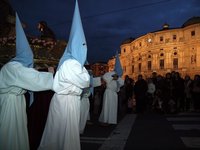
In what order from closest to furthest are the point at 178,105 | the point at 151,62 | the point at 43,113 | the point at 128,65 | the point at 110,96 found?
1. the point at 43,113
2. the point at 110,96
3. the point at 178,105
4. the point at 151,62
5. the point at 128,65

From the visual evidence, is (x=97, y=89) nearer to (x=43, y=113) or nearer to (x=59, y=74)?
(x=43, y=113)

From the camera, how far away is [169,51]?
89812 millimetres

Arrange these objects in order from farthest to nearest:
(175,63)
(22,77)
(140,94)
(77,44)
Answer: (175,63), (140,94), (77,44), (22,77)

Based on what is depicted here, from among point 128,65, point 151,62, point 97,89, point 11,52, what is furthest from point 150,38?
point 11,52

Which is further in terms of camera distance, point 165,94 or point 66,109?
point 165,94

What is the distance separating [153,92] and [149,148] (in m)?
8.85

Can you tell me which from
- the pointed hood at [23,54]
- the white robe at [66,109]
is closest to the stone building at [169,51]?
the white robe at [66,109]

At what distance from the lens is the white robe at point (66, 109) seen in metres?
5.59

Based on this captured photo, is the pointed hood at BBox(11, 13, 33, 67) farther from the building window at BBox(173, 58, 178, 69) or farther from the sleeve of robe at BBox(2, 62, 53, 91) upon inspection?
the building window at BBox(173, 58, 178, 69)

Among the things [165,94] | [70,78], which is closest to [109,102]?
[165,94]

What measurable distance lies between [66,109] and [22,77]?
0.99m

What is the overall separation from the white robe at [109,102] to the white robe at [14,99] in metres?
5.89

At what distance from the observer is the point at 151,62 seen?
92250 mm

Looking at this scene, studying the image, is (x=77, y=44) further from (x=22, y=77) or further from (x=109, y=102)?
(x=109, y=102)
